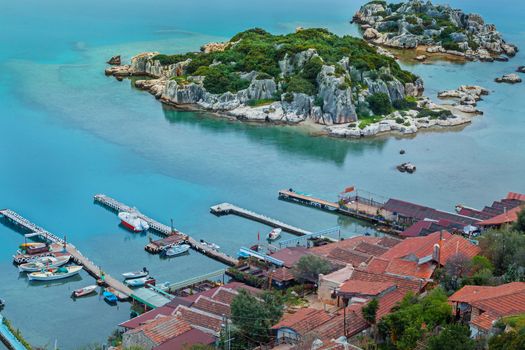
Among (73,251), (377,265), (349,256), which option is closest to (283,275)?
(349,256)

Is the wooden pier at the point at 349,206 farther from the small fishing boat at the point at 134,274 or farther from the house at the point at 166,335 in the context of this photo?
the house at the point at 166,335

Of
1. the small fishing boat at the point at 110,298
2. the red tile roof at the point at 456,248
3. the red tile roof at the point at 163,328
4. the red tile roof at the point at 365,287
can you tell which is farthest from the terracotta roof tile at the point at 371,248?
the small fishing boat at the point at 110,298

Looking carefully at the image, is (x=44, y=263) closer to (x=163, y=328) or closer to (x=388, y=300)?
(x=163, y=328)

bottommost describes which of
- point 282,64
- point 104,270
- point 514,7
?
point 104,270

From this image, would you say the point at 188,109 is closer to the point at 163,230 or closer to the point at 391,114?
the point at 391,114

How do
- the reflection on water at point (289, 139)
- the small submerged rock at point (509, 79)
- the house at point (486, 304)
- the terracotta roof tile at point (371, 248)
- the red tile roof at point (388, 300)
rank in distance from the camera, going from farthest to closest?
the small submerged rock at point (509, 79)
the reflection on water at point (289, 139)
the terracotta roof tile at point (371, 248)
the red tile roof at point (388, 300)
the house at point (486, 304)

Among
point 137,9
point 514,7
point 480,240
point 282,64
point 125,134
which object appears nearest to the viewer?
point 480,240

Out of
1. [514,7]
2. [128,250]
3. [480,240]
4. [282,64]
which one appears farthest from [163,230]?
[514,7]
